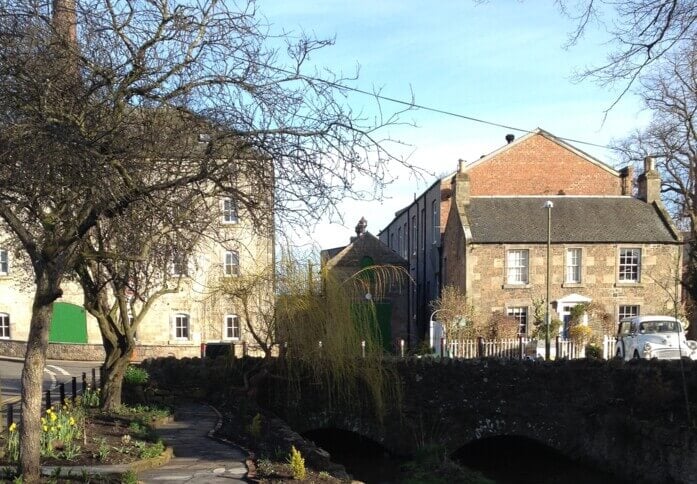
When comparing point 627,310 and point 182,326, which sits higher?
point 627,310

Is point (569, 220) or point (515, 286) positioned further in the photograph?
point (569, 220)

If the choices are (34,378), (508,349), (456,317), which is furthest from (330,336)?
(456,317)

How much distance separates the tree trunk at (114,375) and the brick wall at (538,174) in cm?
2507

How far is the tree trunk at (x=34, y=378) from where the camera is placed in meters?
7.14

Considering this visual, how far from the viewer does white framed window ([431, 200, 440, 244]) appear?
36.3 meters

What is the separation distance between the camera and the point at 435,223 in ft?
122

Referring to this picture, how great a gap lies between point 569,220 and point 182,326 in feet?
62.2

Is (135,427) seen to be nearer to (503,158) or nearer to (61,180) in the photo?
(61,180)

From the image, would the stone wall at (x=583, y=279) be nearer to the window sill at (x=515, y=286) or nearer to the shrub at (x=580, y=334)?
the window sill at (x=515, y=286)

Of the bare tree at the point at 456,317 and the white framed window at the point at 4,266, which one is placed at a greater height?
the white framed window at the point at 4,266

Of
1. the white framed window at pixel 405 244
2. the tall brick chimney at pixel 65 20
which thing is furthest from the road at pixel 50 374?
the white framed window at pixel 405 244

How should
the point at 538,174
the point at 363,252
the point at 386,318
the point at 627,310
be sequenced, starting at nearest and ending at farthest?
the point at 627,310, the point at 538,174, the point at 386,318, the point at 363,252

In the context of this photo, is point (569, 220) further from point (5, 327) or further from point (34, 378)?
point (34, 378)

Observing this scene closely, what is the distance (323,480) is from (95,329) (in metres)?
27.7
